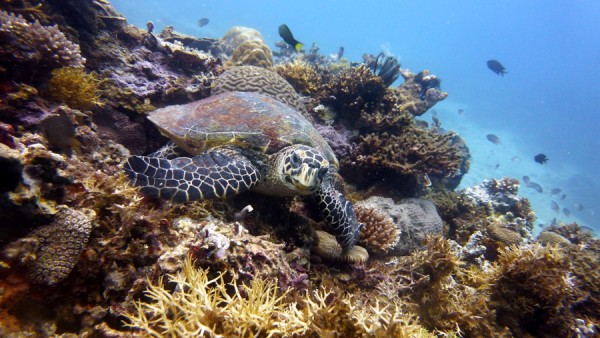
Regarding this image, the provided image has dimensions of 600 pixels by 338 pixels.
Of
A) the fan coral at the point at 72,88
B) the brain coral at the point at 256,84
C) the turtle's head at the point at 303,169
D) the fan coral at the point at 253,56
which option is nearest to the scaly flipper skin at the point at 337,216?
the turtle's head at the point at 303,169

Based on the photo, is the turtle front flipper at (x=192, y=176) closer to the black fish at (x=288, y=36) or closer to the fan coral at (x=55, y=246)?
the fan coral at (x=55, y=246)

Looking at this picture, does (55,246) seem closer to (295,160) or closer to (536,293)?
(295,160)

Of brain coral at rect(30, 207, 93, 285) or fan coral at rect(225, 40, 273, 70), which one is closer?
brain coral at rect(30, 207, 93, 285)

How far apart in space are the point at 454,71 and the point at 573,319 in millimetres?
134820

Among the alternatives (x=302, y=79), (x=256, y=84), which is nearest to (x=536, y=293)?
(x=256, y=84)

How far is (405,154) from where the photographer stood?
6.70m

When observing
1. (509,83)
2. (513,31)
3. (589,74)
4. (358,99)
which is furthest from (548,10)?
(358,99)

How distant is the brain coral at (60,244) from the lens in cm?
182

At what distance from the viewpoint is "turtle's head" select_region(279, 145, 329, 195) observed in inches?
147

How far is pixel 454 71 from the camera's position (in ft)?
387

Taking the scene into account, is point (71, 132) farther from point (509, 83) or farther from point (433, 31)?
point (433, 31)

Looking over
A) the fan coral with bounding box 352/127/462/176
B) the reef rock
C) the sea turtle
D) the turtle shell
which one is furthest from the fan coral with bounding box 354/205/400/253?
the fan coral with bounding box 352/127/462/176

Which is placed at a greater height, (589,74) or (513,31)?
(513,31)

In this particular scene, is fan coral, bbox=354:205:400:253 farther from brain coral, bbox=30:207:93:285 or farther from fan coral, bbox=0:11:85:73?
fan coral, bbox=0:11:85:73
